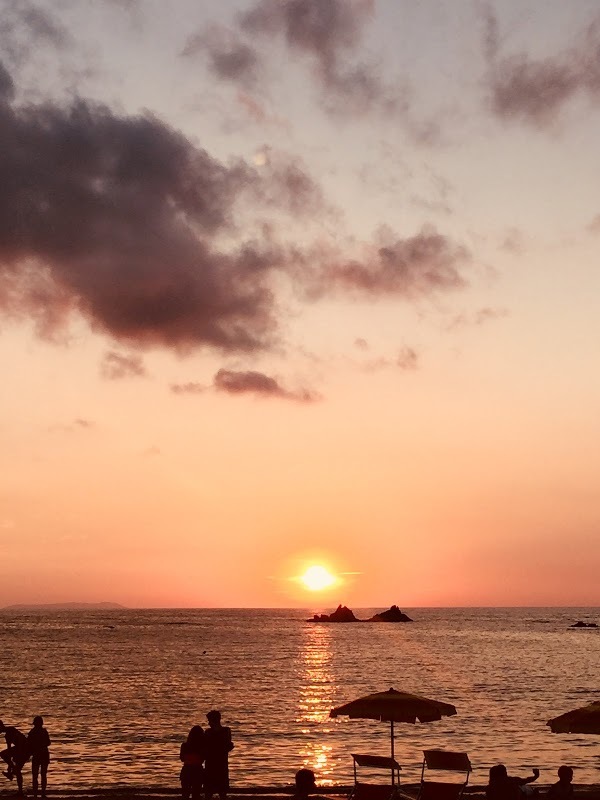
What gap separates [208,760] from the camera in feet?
56.2

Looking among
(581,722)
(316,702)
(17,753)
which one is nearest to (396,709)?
(581,722)

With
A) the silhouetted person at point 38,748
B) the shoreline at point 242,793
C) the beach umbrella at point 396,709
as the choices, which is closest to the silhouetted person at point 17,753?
the silhouetted person at point 38,748

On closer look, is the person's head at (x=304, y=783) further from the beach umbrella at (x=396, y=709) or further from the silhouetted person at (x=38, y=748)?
the silhouetted person at (x=38, y=748)

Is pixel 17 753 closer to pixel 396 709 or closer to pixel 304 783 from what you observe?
pixel 396 709

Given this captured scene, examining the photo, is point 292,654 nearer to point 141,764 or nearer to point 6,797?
point 141,764

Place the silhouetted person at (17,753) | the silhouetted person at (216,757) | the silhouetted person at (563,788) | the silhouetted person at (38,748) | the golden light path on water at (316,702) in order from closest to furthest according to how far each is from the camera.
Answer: the silhouetted person at (216,757)
the silhouetted person at (563,788)
the silhouetted person at (38,748)
the silhouetted person at (17,753)
the golden light path on water at (316,702)

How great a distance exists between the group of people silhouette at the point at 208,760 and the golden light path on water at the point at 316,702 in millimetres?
10711

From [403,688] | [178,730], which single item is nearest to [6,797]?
[178,730]

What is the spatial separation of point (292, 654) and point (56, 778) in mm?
88908

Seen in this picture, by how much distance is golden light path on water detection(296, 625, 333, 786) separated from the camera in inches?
1233

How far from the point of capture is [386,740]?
36188 mm

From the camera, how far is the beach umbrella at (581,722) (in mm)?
17281

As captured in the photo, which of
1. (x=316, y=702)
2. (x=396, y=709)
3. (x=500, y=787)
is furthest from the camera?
(x=316, y=702)

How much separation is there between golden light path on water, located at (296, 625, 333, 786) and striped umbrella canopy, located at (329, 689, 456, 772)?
8.93 metres
